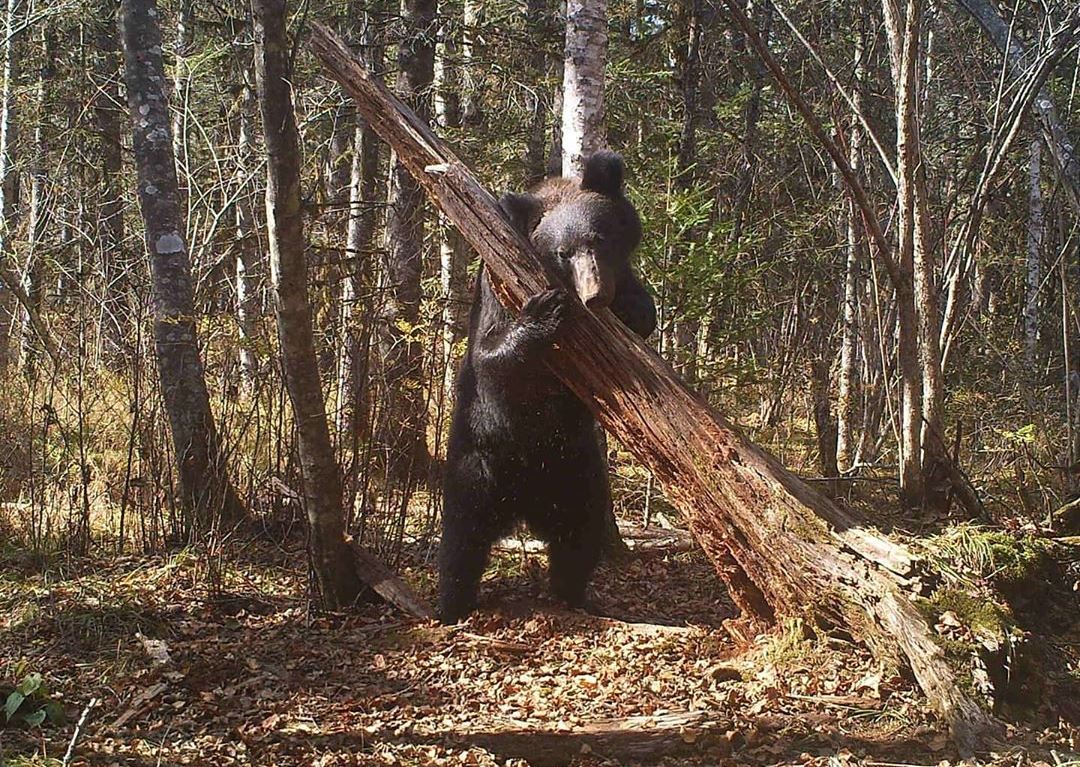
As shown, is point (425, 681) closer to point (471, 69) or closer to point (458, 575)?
point (458, 575)

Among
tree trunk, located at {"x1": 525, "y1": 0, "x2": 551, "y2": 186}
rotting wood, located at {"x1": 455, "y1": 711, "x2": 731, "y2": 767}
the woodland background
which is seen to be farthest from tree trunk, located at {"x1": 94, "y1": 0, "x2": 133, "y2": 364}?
rotting wood, located at {"x1": 455, "y1": 711, "x2": 731, "y2": 767}

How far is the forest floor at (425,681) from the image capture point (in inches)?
144

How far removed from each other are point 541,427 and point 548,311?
41.2 inches

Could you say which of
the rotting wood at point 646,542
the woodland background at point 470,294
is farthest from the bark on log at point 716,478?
the rotting wood at point 646,542

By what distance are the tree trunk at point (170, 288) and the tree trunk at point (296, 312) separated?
3.42 feet

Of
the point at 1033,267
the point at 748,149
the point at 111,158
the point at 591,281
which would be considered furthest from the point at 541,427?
the point at 111,158

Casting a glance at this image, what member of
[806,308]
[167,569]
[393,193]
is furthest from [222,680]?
[806,308]

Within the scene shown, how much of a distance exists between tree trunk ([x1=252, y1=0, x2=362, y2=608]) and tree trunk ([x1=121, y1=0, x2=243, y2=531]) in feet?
3.42

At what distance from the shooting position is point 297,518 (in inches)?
269

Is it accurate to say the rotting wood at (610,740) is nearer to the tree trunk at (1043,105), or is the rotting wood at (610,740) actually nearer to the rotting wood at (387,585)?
the rotting wood at (387,585)

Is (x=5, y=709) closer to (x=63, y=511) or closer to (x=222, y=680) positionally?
(x=222, y=680)

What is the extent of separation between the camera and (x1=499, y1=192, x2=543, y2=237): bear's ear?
5.28 meters

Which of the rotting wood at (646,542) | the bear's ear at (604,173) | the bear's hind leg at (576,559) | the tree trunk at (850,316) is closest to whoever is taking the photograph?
the bear's ear at (604,173)

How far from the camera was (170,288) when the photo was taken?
22.5ft
